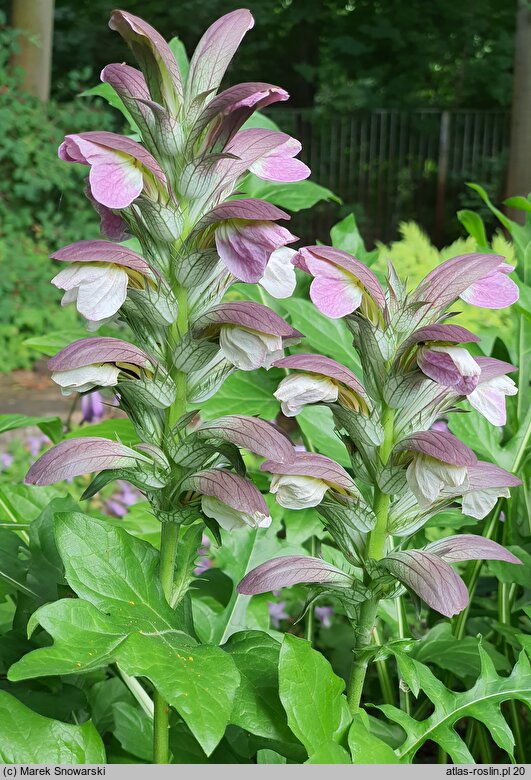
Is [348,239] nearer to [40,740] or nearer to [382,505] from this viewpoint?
[382,505]

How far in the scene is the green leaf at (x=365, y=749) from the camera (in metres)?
0.81

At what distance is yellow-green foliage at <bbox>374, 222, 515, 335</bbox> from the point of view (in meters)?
2.25

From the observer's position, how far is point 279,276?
88cm

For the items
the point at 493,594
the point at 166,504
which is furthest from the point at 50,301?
the point at 166,504

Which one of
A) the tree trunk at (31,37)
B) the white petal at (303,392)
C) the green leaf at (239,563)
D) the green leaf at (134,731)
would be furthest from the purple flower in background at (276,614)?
the tree trunk at (31,37)

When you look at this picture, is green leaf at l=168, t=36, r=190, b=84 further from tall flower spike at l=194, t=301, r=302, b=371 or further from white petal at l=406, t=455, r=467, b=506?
white petal at l=406, t=455, r=467, b=506

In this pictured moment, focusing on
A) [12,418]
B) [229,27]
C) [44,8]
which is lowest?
[12,418]

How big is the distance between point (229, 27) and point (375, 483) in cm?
48

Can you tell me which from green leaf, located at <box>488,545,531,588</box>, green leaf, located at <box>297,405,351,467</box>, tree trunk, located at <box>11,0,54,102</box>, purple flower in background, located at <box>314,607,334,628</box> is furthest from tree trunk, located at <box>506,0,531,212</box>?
green leaf, located at <box>488,545,531,588</box>

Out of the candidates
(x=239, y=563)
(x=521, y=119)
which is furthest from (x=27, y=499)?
(x=521, y=119)

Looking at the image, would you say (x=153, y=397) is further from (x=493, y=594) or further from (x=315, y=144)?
(x=315, y=144)

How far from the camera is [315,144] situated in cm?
1091

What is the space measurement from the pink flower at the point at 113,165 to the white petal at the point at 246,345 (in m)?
0.15

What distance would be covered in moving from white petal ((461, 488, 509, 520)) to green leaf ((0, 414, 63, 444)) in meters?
0.70
